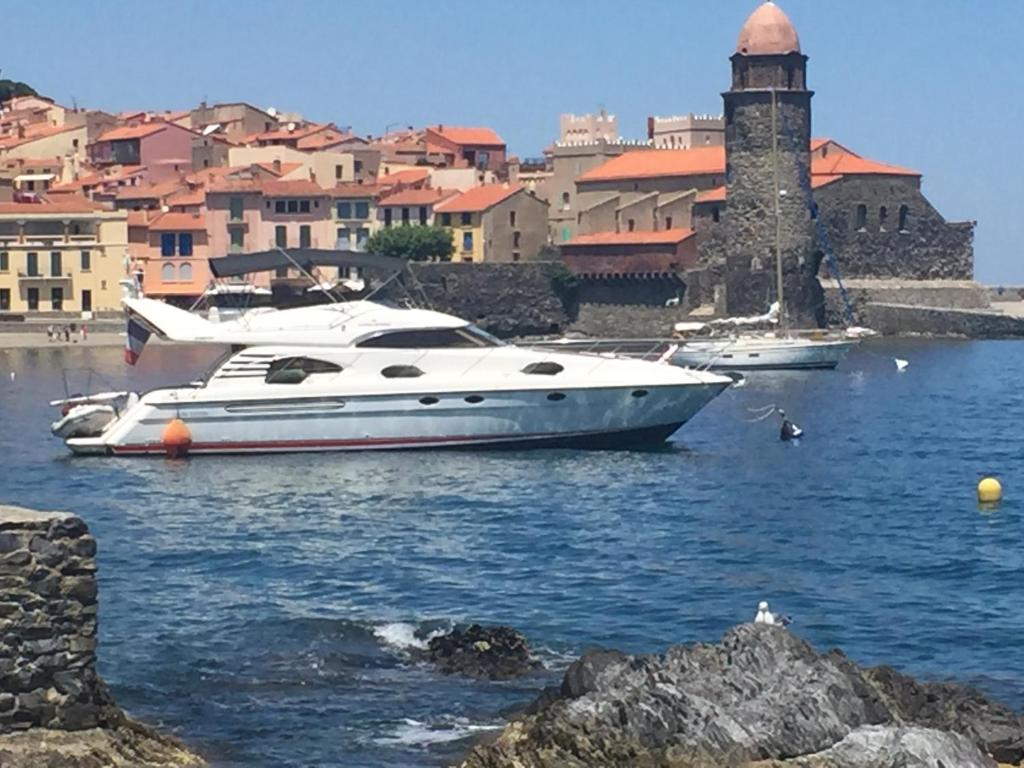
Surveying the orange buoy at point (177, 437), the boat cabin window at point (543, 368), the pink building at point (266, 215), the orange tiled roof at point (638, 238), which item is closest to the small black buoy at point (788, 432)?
the boat cabin window at point (543, 368)

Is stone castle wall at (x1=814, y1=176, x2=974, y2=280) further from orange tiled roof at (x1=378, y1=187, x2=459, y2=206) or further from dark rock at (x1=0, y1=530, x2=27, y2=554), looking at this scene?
dark rock at (x1=0, y1=530, x2=27, y2=554)

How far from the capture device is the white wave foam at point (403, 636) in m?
18.2

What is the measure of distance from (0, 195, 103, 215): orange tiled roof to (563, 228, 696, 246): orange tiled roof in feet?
59.9

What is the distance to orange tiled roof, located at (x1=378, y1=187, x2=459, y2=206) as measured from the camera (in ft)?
287

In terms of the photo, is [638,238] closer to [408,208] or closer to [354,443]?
[408,208]

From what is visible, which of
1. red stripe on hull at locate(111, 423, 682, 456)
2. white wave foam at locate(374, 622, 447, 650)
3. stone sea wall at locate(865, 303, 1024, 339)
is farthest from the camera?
stone sea wall at locate(865, 303, 1024, 339)

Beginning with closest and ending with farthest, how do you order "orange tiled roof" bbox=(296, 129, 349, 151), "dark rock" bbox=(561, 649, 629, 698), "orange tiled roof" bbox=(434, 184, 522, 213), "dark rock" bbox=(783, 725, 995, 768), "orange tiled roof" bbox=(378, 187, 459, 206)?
1. "dark rock" bbox=(783, 725, 995, 768)
2. "dark rock" bbox=(561, 649, 629, 698)
3. "orange tiled roof" bbox=(434, 184, 522, 213)
4. "orange tiled roof" bbox=(378, 187, 459, 206)
5. "orange tiled roof" bbox=(296, 129, 349, 151)

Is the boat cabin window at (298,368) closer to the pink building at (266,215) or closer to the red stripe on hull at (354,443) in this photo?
the red stripe on hull at (354,443)

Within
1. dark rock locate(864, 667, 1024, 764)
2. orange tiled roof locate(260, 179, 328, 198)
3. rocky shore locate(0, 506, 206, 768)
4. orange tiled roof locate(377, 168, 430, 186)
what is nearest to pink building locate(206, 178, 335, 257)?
orange tiled roof locate(260, 179, 328, 198)

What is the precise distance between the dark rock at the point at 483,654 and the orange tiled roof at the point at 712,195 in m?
65.8

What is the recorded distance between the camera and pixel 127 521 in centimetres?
2692

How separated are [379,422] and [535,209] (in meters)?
56.3

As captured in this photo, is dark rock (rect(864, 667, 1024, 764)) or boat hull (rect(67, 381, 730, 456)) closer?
dark rock (rect(864, 667, 1024, 764))

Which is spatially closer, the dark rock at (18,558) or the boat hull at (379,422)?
the dark rock at (18,558)
